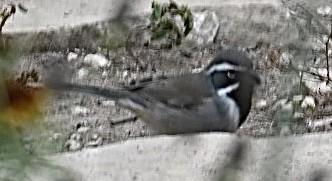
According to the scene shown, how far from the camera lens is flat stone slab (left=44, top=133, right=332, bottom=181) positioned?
327 centimetres

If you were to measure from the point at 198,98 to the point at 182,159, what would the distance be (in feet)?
2.25

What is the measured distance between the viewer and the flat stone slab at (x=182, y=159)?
327cm

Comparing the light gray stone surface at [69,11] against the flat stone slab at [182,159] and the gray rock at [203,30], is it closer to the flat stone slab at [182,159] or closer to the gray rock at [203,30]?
the gray rock at [203,30]

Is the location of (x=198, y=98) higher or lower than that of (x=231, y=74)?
lower

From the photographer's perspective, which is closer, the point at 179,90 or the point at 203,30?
the point at 179,90

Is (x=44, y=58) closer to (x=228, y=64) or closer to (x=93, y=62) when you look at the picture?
(x=93, y=62)

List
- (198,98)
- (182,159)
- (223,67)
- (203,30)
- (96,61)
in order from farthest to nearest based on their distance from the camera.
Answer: (203,30), (96,61), (198,98), (223,67), (182,159)

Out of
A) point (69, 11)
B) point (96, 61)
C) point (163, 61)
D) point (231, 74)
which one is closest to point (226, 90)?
point (231, 74)

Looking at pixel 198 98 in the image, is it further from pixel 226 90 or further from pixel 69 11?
pixel 69 11

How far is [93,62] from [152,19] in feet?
1.15

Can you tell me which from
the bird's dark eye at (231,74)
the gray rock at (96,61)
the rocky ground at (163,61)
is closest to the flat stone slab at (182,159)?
the rocky ground at (163,61)

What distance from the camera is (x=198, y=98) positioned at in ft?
13.3

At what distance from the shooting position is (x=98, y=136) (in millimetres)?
3812

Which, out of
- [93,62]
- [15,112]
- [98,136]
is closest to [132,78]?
[93,62]
